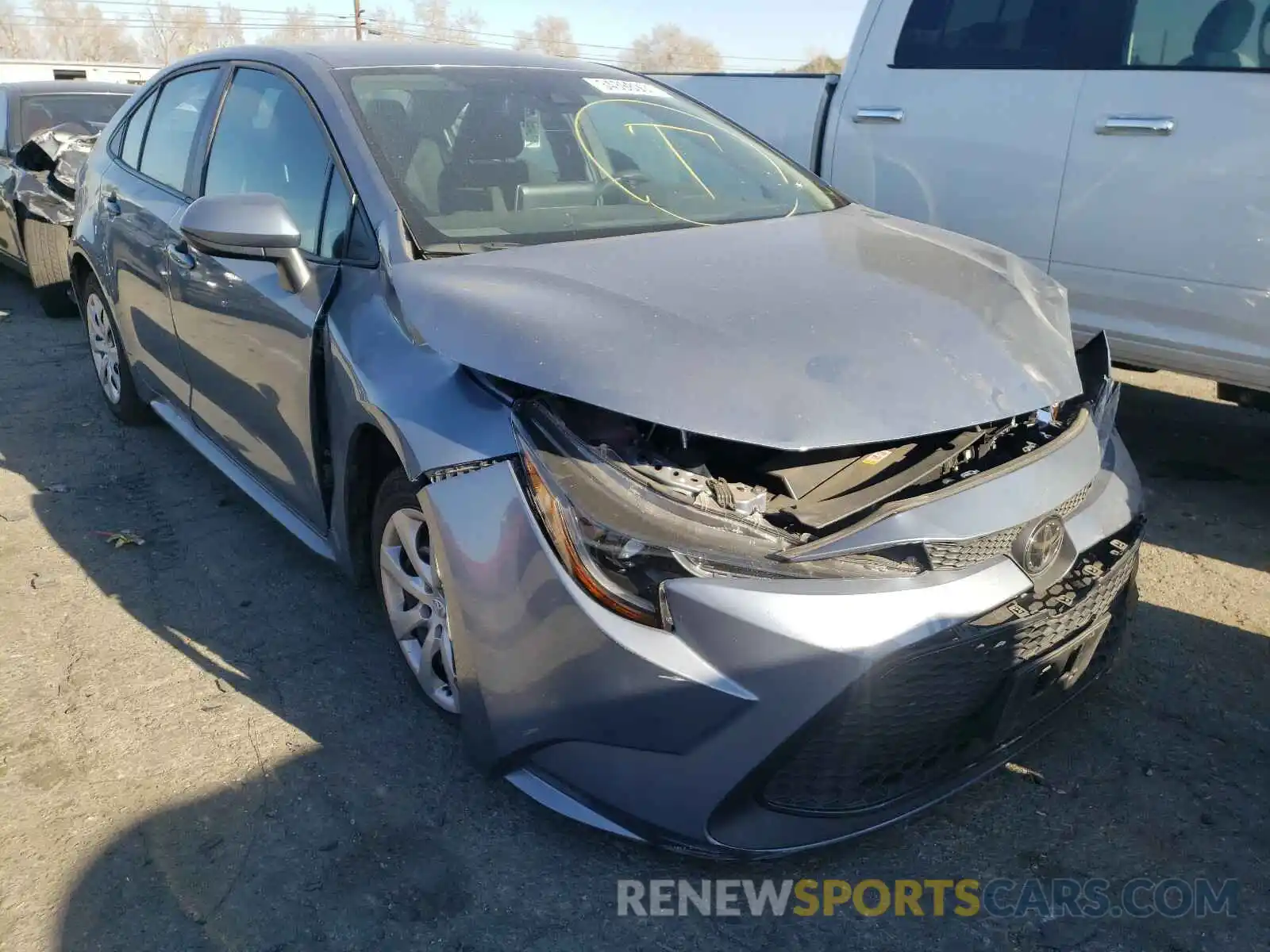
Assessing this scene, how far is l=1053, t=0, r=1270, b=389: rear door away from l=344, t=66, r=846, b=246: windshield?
111cm

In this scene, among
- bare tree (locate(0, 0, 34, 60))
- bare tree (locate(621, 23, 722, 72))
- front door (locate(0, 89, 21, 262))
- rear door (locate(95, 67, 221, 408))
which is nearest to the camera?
rear door (locate(95, 67, 221, 408))

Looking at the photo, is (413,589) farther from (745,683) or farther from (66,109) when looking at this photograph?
(66,109)

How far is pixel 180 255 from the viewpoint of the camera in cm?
355

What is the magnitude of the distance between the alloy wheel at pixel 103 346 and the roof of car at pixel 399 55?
1.56 meters

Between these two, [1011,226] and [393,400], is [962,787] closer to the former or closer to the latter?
[393,400]

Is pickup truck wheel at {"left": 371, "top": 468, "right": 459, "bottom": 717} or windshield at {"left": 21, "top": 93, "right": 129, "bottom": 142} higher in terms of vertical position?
windshield at {"left": 21, "top": 93, "right": 129, "bottom": 142}

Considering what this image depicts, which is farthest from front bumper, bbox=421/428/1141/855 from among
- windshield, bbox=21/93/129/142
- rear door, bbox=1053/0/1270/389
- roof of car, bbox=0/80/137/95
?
roof of car, bbox=0/80/137/95

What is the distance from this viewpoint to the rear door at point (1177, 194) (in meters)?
3.54

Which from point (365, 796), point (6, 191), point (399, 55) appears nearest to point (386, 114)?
point (399, 55)

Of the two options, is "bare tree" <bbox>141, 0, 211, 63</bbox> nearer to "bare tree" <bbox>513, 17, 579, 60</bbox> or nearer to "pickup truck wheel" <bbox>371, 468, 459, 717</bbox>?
"bare tree" <bbox>513, 17, 579, 60</bbox>

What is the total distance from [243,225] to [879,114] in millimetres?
2872

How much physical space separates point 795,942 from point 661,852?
1.15 feet

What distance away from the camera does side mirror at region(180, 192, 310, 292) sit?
271 cm

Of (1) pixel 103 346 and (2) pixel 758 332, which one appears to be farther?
(1) pixel 103 346
